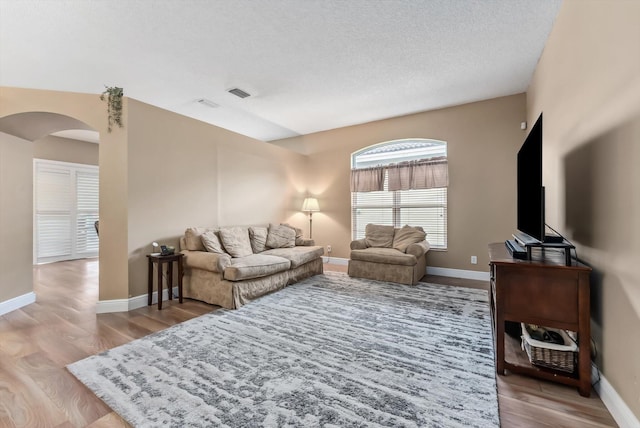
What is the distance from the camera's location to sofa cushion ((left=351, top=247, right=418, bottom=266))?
4.05 m

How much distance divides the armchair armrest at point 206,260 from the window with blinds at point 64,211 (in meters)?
4.87

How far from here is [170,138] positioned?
3.56 m

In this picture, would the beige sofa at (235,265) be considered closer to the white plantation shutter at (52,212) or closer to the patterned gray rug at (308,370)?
the patterned gray rug at (308,370)

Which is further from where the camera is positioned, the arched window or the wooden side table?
the arched window

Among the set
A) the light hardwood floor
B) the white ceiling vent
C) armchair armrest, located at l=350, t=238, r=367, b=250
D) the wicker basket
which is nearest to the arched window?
armchair armrest, located at l=350, t=238, r=367, b=250

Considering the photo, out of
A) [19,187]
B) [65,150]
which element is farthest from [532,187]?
[65,150]

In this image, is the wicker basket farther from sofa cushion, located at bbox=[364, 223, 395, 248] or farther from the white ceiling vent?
the white ceiling vent

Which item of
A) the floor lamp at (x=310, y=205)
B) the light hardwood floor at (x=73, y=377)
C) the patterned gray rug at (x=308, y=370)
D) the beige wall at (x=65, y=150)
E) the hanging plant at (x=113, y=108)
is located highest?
the beige wall at (x=65, y=150)

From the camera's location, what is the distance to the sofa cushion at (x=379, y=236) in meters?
4.77

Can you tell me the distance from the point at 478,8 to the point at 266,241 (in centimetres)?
395

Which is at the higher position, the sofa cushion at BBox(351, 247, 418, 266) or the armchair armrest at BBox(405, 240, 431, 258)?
the armchair armrest at BBox(405, 240, 431, 258)

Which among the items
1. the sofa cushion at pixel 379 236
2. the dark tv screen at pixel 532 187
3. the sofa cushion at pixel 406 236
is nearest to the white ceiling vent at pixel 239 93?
the sofa cushion at pixel 379 236

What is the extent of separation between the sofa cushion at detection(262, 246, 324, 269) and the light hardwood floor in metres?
1.23

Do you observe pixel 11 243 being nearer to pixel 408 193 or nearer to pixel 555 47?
pixel 408 193
